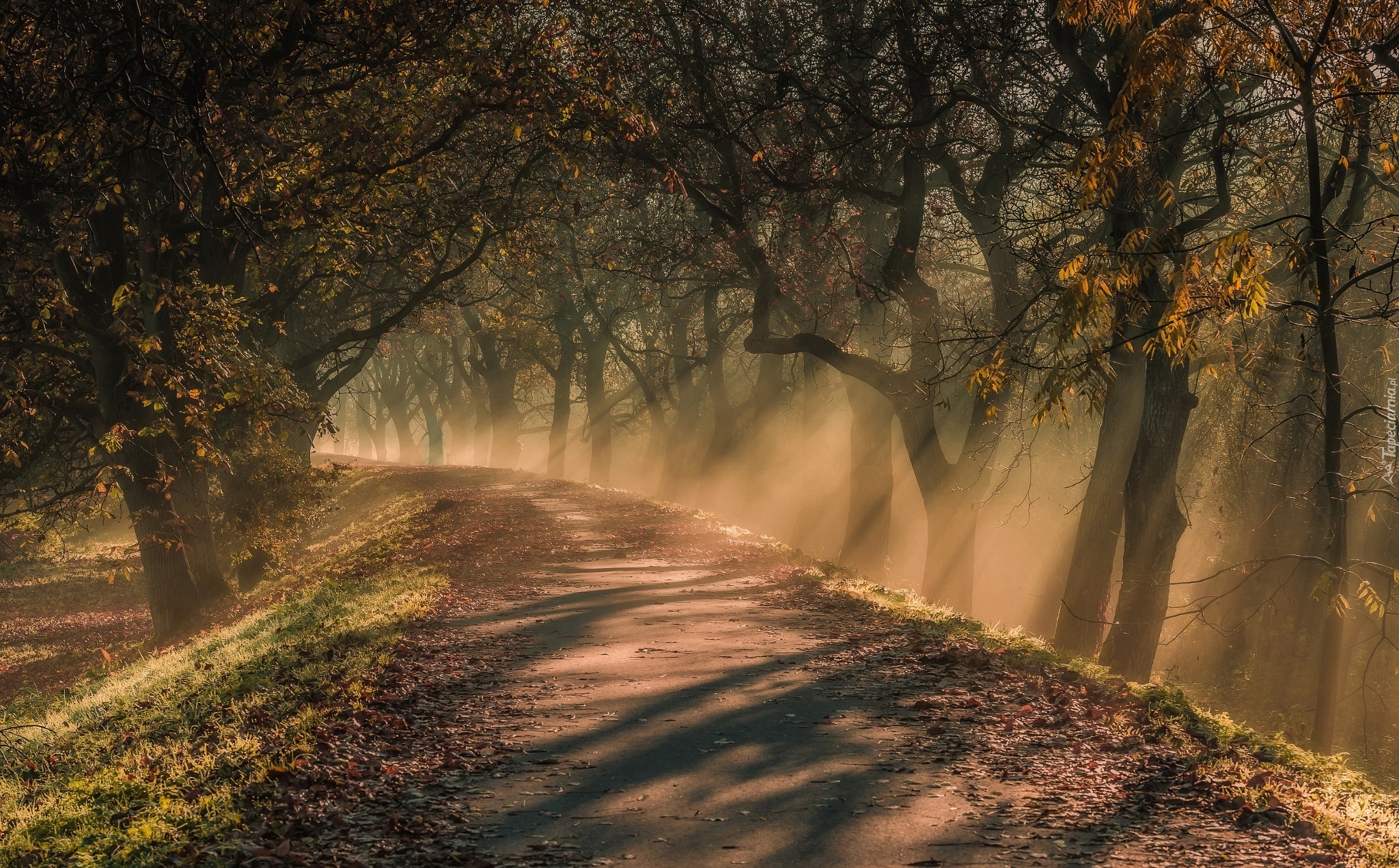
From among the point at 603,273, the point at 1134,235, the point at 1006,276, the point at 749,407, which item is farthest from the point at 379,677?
the point at 749,407

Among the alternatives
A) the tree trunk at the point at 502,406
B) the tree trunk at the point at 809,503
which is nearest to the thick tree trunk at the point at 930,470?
the tree trunk at the point at 809,503

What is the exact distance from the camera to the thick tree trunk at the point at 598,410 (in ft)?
127

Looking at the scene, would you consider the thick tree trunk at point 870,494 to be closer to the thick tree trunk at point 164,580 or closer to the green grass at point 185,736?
the green grass at point 185,736

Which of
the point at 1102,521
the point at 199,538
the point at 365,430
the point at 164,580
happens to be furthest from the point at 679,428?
the point at 365,430

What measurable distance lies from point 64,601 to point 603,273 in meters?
19.4

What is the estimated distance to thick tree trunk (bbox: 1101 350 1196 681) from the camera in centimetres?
1315

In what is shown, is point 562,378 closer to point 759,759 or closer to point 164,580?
point 164,580

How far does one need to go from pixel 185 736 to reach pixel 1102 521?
12.0 m

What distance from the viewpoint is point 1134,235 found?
8.53 metres

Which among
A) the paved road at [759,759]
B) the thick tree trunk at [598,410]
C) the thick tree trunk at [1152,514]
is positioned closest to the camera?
the paved road at [759,759]

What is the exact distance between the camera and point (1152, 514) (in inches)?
527

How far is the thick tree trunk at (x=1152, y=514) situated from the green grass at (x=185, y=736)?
28.6 feet

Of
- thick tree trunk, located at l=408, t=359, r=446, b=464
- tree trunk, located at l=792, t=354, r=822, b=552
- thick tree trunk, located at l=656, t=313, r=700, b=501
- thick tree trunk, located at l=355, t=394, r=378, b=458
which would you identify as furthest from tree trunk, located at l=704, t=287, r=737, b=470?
thick tree trunk, located at l=355, t=394, r=378, b=458

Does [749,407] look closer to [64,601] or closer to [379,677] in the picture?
[64,601]
